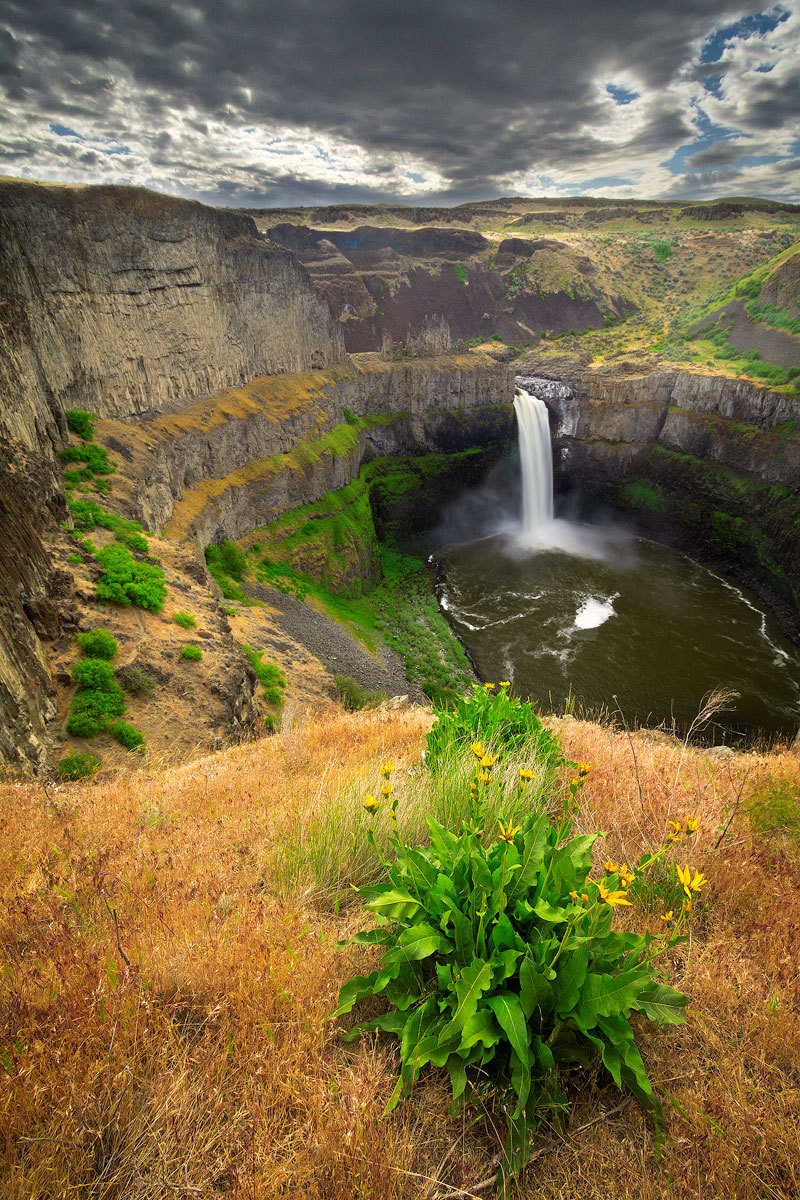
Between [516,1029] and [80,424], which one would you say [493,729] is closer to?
[516,1029]

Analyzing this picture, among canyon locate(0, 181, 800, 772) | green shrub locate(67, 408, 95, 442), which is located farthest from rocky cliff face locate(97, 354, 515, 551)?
green shrub locate(67, 408, 95, 442)

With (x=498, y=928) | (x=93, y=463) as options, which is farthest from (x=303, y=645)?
(x=498, y=928)

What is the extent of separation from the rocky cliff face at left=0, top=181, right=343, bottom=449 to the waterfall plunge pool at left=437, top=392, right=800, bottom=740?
19944mm

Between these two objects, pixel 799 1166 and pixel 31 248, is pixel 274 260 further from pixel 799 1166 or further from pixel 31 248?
pixel 799 1166

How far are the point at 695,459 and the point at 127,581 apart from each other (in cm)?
4254

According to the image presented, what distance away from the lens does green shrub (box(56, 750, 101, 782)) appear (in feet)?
32.8

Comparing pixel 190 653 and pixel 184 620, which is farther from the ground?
pixel 184 620

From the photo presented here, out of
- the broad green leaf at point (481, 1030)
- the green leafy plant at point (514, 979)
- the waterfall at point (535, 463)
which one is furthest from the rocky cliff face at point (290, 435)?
the broad green leaf at point (481, 1030)

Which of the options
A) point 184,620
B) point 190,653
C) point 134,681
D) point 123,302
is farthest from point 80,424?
point 134,681

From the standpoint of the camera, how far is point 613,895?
2201mm

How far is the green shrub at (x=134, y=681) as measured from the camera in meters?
13.5

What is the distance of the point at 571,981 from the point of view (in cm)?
233

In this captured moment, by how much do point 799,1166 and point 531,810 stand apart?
6.97ft

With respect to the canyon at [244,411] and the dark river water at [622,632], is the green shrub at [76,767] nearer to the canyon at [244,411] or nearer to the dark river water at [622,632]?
the canyon at [244,411]
